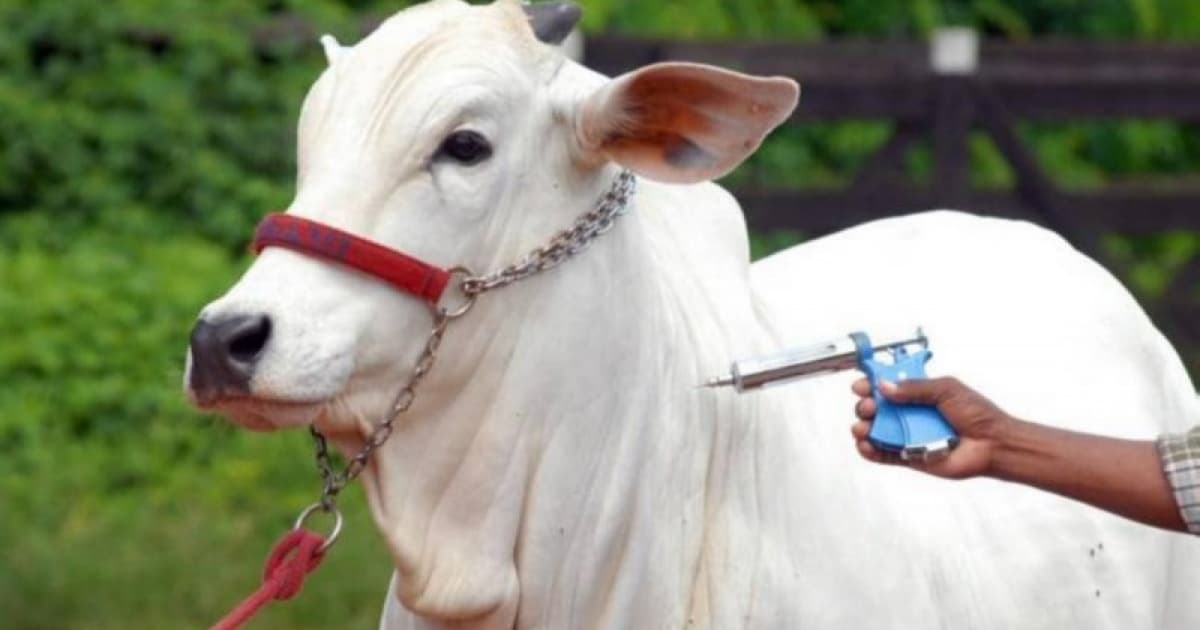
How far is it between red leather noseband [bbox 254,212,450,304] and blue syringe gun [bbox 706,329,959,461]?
0.56 m

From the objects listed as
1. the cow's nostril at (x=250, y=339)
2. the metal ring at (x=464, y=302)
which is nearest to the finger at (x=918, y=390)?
the metal ring at (x=464, y=302)

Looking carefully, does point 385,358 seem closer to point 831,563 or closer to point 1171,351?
point 831,563

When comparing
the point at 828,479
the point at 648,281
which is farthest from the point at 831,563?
the point at 648,281

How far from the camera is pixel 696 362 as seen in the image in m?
4.97

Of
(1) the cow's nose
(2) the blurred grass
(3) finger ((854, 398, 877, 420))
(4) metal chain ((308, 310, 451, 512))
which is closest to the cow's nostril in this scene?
(1) the cow's nose

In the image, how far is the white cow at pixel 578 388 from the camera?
179 inches

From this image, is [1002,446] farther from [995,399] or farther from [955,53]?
[955,53]

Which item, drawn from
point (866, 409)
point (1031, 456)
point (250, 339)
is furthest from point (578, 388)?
point (1031, 456)

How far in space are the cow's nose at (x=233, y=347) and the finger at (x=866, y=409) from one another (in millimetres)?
891

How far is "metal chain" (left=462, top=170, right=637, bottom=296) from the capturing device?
4.66m

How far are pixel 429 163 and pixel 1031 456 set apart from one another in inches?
40.0

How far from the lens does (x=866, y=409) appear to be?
4.50 m

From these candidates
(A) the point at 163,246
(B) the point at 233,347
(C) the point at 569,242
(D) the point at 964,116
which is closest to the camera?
(B) the point at 233,347

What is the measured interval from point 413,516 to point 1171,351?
Answer: 1.97 metres
